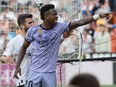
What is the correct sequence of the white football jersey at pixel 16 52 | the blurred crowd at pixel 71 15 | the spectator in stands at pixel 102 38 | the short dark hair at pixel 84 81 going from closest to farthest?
the short dark hair at pixel 84 81, the white football jersey at pixel 16 52, the blurred crowd at pixel 71 15, the spectator in stands at pixel 102 38

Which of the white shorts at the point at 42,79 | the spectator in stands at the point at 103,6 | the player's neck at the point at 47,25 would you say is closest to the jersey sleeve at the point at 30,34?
the player's neck at the point at 47,25

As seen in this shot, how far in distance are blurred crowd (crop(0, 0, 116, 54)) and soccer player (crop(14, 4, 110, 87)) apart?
250cm

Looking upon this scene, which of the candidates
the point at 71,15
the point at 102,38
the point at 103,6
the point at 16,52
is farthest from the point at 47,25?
the point at 103,6

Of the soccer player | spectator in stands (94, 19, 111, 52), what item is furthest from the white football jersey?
spectator in stands (94, 19, 111, 52)

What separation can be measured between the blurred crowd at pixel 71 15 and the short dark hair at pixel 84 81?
20.8ft

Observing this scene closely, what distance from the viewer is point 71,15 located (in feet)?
35.3

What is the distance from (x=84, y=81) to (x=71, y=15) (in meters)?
7.76

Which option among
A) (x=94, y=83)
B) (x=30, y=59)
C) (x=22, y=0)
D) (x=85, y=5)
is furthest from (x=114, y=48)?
(x=94, y=83)

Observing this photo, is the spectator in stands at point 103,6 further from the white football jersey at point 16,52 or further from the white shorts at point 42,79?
the white shorts at point 42,79

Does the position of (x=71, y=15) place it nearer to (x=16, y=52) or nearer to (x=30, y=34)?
(x=16, y=52)

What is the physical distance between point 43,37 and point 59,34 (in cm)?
21

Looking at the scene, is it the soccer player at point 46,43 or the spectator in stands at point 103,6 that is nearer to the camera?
the soccer player at point 46,43

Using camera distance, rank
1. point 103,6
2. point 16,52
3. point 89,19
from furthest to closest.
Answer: point 103,6 < point 16,52 < point 89,19

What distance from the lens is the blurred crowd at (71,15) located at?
10.9m
